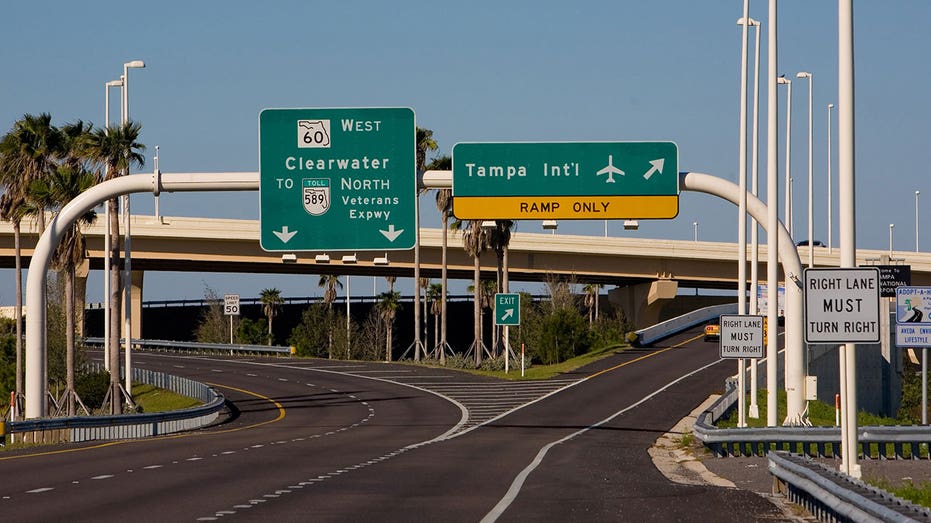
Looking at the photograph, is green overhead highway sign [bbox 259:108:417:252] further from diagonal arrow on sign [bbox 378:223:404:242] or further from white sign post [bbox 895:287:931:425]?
white sign post [bbox 895:287:931:425]

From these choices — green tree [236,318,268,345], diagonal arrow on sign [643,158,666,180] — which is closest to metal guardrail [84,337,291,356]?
green tree [236,318,268,345]

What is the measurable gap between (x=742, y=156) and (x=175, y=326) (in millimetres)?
96237

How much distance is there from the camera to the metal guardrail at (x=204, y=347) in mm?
91188

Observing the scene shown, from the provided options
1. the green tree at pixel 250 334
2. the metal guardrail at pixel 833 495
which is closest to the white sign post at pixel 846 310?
the metal guardrail at pixel 833 495

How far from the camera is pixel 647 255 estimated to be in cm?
9538

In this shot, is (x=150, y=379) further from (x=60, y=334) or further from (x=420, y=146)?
(x=420, y=146)

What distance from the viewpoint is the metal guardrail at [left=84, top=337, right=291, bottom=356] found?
9119cm

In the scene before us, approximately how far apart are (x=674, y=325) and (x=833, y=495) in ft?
275

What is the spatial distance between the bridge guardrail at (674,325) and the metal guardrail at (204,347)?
2386 centimetres

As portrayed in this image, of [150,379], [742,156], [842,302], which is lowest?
[150,379]

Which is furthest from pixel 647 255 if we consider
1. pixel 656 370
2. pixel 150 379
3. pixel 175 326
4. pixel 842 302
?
pixel 842 302

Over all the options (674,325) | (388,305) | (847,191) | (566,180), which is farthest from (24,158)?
(388,305)

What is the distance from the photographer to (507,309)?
63.3m

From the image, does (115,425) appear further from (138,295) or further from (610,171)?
(138,295)
